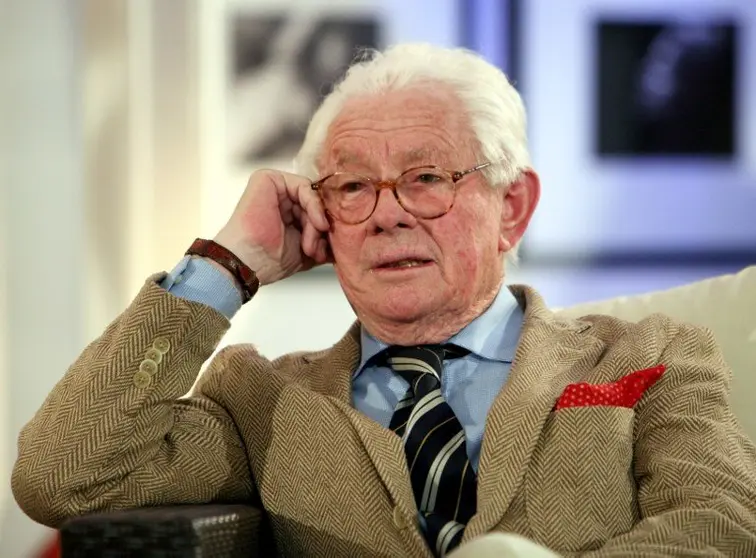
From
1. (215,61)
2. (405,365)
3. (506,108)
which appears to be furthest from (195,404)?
(215,61)

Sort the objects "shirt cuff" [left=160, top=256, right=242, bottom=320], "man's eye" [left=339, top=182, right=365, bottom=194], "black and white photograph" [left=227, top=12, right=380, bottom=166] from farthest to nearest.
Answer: "black and white photograph" [left=227, top=12, right=380, bottom=166] < "man's eye" [left=339, top=182, right=365, bottom=194] < "shirt cuff" [left=160, top=256, right=242, bottom=320]

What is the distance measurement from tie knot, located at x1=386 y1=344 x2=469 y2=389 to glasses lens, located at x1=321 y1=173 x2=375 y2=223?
11.0 inches

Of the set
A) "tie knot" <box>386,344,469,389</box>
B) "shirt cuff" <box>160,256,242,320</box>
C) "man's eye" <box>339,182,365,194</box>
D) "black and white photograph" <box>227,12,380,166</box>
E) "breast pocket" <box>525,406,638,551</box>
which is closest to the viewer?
"breast pocket" <box>525,406,638,551</box>

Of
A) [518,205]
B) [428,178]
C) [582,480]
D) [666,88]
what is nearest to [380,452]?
[582,480]

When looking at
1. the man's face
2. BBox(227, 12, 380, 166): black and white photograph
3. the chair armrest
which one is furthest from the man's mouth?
BBox(227, 12, 380, 166): black and white photograph

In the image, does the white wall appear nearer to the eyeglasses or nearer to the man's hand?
the man's hand

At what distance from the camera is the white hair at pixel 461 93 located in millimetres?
2219

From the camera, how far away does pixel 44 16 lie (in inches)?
144

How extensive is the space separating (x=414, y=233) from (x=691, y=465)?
69 centimetres

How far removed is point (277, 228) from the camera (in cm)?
221

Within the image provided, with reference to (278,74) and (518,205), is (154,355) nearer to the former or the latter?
(518,205)

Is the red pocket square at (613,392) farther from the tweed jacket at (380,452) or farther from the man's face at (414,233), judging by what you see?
the man's face at (414,233)

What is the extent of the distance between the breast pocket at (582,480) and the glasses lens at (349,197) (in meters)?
0.58

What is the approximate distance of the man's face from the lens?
7.01ft
